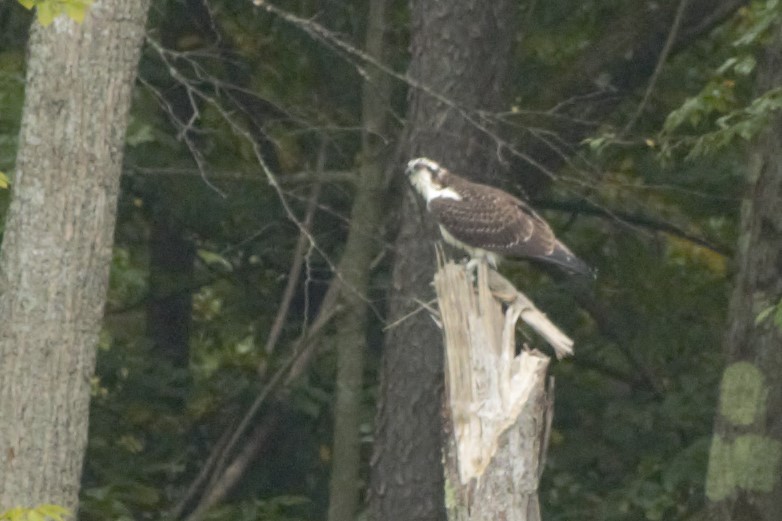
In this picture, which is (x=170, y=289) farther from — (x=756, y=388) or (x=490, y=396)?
(x=490, y=396)

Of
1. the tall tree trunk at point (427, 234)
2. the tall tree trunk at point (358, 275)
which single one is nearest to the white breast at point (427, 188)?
the tall tree trunk at point (427, 234)

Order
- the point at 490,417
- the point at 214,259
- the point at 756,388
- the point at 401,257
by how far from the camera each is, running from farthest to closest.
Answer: the point at 214,259 → the point at 401,257 → the point at 756,388 → the point at 490,417

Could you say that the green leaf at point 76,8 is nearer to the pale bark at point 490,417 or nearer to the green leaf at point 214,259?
the pale bark at point 490,417

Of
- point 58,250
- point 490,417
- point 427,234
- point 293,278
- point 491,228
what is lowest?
point 490,417

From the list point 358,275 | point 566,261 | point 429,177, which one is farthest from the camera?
point 358,275

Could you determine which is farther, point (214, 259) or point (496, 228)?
point (214, 259)

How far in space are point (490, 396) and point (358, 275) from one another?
4.36 metres

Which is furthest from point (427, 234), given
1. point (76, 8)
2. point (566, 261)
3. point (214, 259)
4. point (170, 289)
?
point (76, 8)

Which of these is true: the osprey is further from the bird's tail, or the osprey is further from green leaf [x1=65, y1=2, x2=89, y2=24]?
green leaf [x1=65, y1=2, x2=89, y2=24]

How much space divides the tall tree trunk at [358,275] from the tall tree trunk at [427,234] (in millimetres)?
617

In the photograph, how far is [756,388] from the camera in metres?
9.88

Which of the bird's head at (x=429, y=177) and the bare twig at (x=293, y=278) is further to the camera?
the bare twig at (x=293, y=278)

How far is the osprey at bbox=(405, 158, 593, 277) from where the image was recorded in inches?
355

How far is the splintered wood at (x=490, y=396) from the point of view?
6.52 meters
